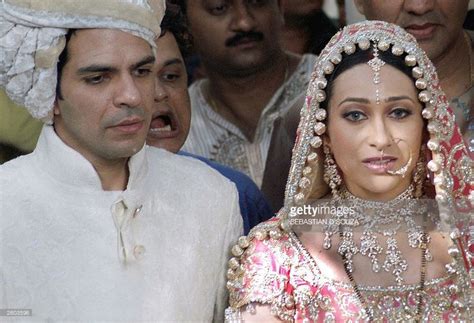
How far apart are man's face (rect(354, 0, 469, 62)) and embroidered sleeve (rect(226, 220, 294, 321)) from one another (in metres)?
1.04

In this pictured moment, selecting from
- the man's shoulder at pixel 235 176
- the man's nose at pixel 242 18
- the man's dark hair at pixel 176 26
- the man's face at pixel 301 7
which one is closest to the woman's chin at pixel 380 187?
the man's shoulder at pixel 235 176

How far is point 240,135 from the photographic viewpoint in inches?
237

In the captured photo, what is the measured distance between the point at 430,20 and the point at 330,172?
91 cm

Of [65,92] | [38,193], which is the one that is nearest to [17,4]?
[65,92]

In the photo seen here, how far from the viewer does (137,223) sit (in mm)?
4328

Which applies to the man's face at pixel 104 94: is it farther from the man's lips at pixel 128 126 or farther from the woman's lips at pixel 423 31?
the woman's lips at pixel 423 31

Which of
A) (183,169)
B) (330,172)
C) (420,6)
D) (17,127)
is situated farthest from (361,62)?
(17,127)

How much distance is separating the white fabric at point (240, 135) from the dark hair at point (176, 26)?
0.71m

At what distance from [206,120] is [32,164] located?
6.21ft

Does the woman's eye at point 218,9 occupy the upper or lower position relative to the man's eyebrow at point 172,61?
upper

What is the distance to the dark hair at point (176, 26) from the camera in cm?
517

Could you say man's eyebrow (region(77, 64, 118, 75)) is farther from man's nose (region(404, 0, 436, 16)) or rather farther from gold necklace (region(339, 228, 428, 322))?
man's nose (region(404, 0, 436, 16))

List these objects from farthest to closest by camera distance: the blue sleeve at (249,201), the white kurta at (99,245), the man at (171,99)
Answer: the man at (171,99) → the blue sleeve at (249,201) → the white kurta at (99,245)

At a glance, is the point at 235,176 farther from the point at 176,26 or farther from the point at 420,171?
the point at 420,171
